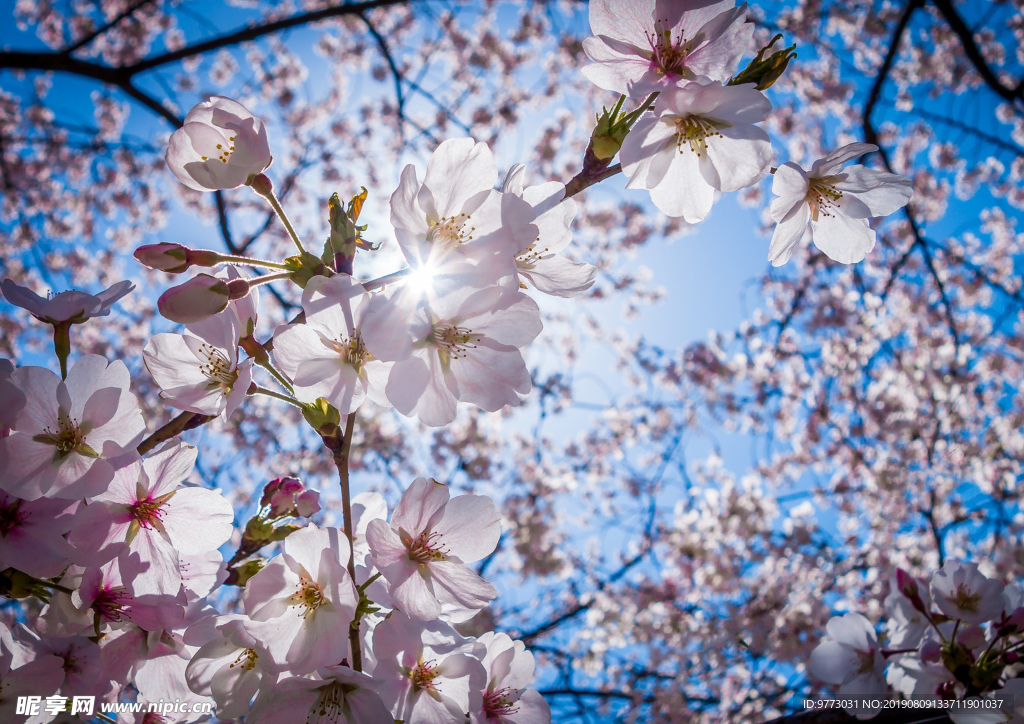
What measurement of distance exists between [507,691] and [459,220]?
1129mm

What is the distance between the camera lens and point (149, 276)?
9102mm

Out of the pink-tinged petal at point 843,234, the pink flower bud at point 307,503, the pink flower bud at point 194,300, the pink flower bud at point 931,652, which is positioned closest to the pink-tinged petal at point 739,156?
the pink-tinged petal at point 843,234

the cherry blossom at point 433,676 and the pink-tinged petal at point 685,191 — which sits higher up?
the pink-tinged petal at point 685,191

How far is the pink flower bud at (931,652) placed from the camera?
77.4 inches

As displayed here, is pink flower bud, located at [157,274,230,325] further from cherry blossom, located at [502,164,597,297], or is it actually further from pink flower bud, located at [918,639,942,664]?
pink flower bud, located at [918,639,942,664]

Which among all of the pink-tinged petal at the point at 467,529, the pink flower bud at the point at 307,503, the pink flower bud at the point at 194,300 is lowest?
the pink-tinged petal at the point at 467,529

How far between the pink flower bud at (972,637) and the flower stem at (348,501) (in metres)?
2.21

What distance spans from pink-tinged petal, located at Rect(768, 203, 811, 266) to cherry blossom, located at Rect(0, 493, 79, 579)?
5.31 feet

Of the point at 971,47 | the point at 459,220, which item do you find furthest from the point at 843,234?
the point at 971,47

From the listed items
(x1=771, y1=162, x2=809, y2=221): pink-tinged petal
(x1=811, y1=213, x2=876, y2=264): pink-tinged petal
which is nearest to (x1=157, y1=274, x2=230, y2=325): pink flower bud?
(x1=771, y1=162, x2=809, y2=221): pink-tinged petal

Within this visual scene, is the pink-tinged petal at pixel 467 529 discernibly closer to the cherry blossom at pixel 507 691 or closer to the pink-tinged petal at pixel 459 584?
the pink-tinged petal at pixel 459 584

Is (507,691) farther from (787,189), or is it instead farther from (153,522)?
(787,189)

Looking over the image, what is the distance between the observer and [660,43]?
106 centimetres

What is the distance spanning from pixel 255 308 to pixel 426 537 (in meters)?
0.60
